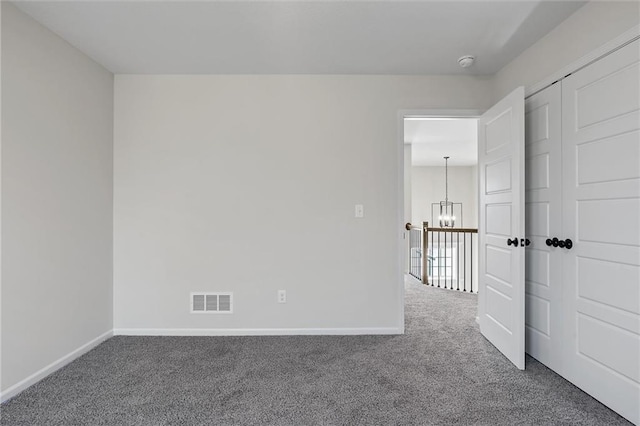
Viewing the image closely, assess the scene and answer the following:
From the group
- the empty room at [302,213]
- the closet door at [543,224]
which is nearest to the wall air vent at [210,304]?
the empty room at [302,213]

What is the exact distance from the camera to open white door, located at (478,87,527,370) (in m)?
2.28

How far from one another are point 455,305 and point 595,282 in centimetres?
207

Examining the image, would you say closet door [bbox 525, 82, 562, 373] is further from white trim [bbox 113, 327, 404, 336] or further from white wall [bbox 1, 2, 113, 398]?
white wall [bbox 1, 2, 113, 398]

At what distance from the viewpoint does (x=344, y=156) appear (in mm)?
2982

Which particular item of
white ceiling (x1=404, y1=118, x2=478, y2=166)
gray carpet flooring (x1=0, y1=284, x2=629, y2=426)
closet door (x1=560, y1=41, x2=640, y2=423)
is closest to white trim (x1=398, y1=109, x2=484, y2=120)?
closet door (x1=560, y1=41, x2=640, y2=423)

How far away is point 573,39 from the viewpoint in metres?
2.09

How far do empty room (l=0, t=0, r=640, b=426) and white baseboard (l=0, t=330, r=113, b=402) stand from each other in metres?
Result: 0.01

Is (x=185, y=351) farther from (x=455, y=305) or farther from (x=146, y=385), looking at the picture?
(x=455, y=305)

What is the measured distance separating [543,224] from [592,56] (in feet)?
3.60

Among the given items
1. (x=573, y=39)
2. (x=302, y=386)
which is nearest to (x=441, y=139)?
(x=573, y=39)

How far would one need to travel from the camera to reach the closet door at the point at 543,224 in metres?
2.21

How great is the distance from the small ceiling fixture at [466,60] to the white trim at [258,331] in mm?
2382

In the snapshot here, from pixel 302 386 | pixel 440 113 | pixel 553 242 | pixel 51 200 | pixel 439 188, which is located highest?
pixel 440 113

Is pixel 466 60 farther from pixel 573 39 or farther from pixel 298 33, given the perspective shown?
pixel 298 33
